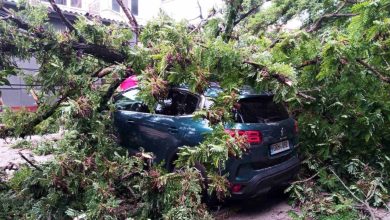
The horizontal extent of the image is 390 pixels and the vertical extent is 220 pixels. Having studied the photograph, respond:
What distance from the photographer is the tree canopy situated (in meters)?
3.12

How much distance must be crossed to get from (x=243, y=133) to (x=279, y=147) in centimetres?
73

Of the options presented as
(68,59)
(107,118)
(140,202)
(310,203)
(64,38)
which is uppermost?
(64,38)

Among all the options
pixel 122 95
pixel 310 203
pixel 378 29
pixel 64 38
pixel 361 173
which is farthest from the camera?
pixel 122 95

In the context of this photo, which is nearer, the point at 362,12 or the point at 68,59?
the point at 362,12

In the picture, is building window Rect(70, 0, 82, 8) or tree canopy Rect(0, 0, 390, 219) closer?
tree canopy Rect(0, 0, 390, 219)

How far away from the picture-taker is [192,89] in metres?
3.15

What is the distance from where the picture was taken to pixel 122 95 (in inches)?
205

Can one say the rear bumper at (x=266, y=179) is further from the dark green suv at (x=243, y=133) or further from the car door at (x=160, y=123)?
the car door at (x=160, y=123)

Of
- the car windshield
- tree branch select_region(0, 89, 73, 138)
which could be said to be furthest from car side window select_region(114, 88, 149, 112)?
tree branch select_region(0, 89, 73, 138)

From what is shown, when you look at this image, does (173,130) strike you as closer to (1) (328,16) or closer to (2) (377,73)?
(2) (377,73)

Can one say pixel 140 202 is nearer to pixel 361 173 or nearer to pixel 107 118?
pixel 107 118

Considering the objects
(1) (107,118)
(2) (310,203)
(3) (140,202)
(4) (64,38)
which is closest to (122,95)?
(1) (107,118)

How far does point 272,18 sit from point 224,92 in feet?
14.3

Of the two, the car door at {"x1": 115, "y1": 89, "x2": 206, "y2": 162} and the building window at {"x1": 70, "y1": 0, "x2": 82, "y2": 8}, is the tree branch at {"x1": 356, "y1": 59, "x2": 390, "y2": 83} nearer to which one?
the car door at {"x1": 115, "y1": 89, "x2": 206, "y2": 162}
